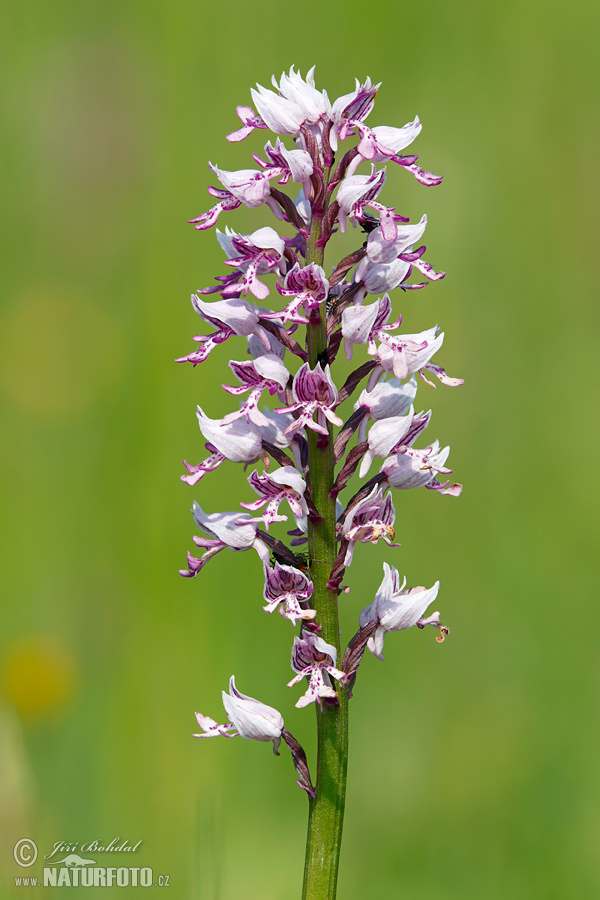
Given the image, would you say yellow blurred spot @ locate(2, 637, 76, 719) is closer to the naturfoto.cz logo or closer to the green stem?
the naturfoto.cz logo

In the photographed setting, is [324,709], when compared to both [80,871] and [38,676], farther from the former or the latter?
[38,676]

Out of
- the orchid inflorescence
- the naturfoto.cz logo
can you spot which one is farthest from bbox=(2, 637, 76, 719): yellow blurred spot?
the orchid inflorescence

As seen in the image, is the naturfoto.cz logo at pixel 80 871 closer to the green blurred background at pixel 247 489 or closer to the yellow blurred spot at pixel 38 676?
the green blurred background at pixel 247 489

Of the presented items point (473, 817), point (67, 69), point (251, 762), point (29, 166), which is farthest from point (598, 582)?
point (67, 69)

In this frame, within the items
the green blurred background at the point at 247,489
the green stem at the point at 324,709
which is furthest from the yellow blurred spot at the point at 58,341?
the green stem at the point at 324,709

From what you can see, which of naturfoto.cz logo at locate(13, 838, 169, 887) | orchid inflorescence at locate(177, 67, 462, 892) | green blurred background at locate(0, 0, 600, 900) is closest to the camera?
orchid inflorescence at locate(177, 67, 462, 892)

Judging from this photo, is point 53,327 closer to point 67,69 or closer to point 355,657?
point 67,69
